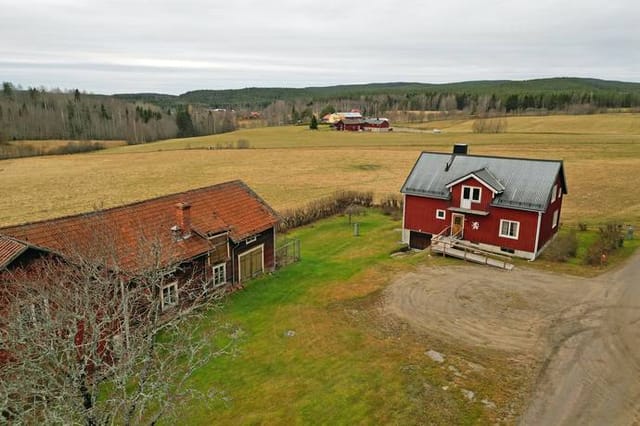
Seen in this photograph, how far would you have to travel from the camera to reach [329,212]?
4622cm

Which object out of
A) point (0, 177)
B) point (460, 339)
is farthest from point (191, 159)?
point (460, 339)

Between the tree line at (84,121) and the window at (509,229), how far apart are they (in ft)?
422

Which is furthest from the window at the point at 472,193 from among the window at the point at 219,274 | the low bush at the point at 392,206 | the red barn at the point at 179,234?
the window at the point at 219,274

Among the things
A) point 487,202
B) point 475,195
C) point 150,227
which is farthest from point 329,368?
point 475,195

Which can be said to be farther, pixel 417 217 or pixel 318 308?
pixel 417 217

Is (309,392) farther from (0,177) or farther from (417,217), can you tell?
(0,177)

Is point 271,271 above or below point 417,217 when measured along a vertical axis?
below

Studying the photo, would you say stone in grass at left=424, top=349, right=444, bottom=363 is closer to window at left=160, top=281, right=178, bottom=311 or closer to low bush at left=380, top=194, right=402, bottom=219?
window at left=160, top=281, right=178, bottom=311

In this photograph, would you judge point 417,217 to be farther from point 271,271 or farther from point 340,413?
point 340,413

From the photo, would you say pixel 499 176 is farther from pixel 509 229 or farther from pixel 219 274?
pixel 219 274

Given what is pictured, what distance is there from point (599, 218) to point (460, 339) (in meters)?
31.0

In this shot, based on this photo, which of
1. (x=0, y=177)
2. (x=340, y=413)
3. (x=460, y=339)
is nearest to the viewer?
(x=340, y=413)

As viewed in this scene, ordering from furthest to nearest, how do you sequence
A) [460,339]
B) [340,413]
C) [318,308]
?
1. [318,308]
2. [460,339]
3. [340,413]

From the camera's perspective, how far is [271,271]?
30.5m
